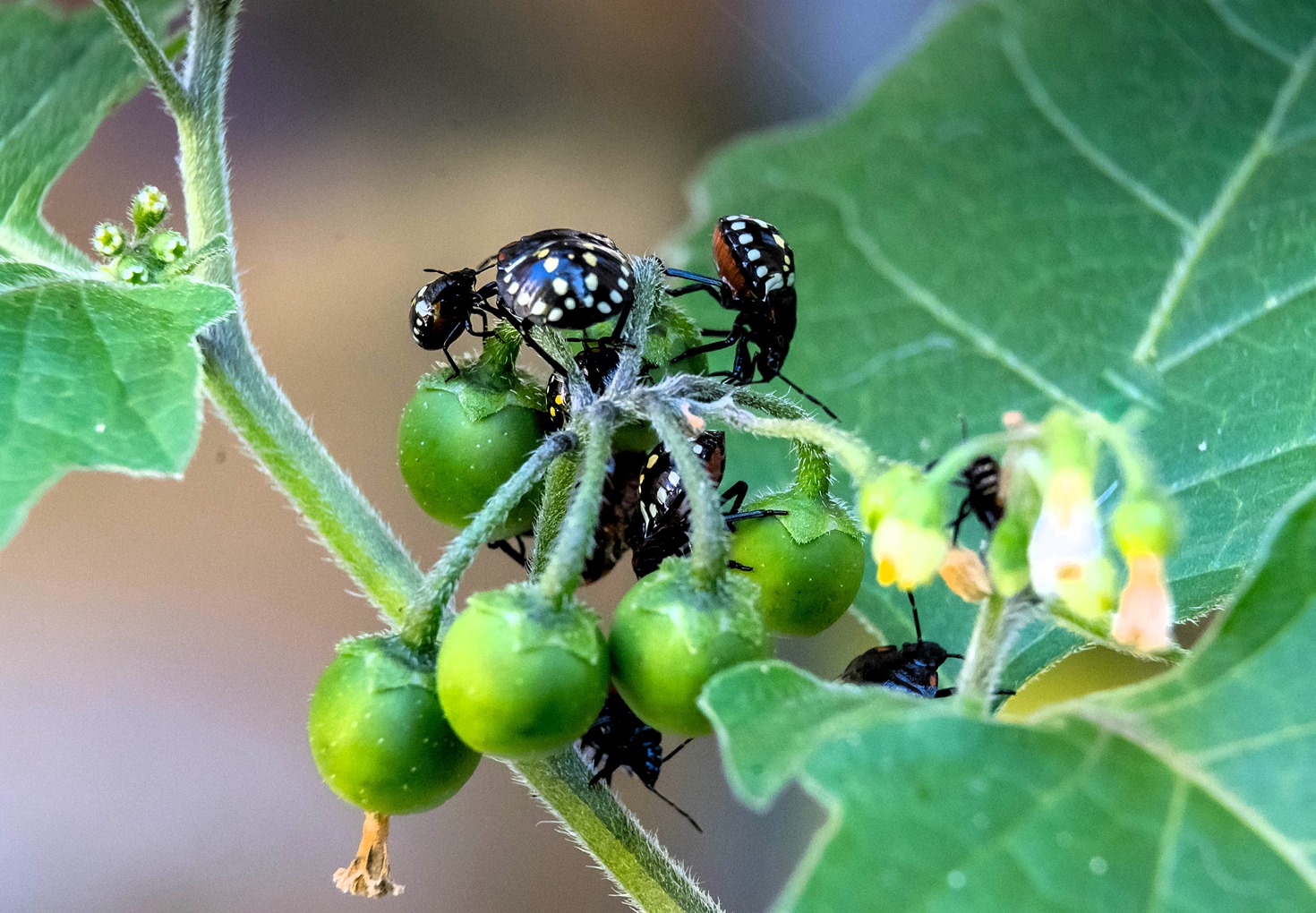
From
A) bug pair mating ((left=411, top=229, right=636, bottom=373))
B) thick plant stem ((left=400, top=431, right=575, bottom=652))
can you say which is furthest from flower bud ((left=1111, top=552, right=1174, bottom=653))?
bug pair mating ((left=411, top=229, right=636, bottom=373))

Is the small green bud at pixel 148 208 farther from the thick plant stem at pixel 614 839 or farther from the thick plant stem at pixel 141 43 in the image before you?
the thick plant stem at pixel 614 839

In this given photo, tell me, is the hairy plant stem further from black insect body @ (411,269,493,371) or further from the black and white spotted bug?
black insect body @ (411,269,493,371)

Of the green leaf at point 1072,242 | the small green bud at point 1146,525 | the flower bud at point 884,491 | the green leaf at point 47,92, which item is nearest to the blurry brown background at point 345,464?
the green leaf at point 47,92

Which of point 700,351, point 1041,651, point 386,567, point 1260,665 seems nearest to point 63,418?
point 386,567

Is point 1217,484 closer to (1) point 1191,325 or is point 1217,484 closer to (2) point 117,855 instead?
(1) point 1191,325

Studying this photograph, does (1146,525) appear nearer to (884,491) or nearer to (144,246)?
(884,491)

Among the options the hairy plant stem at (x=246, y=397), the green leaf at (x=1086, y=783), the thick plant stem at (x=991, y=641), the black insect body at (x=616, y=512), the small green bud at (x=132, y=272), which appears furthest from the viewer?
the black insect body at (x=616, y=512)
